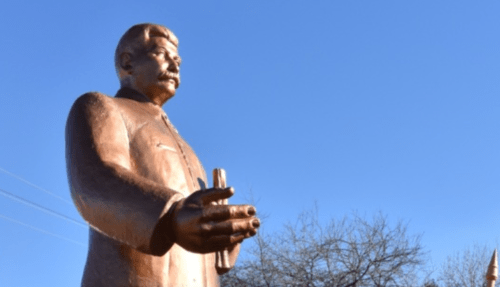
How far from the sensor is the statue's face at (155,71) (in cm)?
453

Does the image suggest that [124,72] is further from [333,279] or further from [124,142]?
[333,279]

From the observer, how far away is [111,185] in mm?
3629

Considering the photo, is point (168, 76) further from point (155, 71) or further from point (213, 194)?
point (213, 194)

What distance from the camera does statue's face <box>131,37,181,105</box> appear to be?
4.53 meters

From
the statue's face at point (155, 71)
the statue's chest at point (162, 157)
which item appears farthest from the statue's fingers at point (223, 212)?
the statue's face at point (155, 71)

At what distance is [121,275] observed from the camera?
12.5ft

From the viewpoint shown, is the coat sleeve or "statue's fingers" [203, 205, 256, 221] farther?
the coat sleeve

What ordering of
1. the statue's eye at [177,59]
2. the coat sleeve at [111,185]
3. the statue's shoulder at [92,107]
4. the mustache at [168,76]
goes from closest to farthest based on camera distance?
1. the coat sleeve at [111,185]
2. the statue's shoulder at [92,107]
3. the mustache at [168,76]
4. the statue's eye at [177,59]

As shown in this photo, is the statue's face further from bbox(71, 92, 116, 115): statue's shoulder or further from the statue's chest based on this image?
bbox(71, 92, 116, 115): statue's shoulder

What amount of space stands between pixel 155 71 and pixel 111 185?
3.40 feet

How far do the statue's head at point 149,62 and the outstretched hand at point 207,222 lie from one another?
125 centimetres

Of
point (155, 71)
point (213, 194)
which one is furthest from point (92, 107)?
point (213, 194)

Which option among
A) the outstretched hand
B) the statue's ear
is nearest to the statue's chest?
the statue's ear

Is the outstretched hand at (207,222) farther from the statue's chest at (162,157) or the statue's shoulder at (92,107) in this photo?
the statue's shoulder at (92,107)
